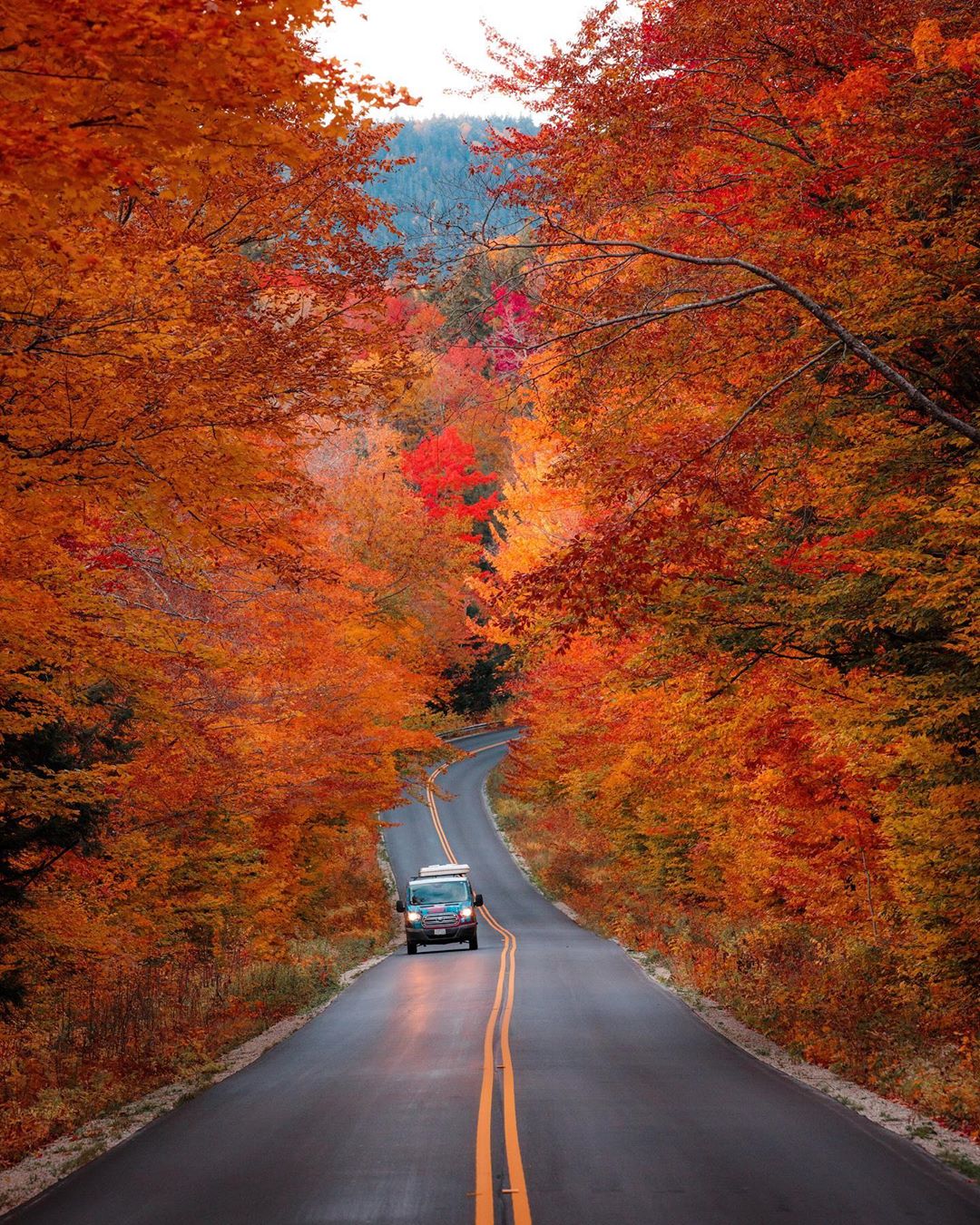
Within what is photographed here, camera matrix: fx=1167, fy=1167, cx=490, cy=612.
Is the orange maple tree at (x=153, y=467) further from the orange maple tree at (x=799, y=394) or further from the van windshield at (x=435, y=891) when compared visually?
the van windshield at (x=435, y=891)

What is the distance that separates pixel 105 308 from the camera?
7586 millimetres

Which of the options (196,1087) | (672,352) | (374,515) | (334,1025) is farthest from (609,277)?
(374,515)

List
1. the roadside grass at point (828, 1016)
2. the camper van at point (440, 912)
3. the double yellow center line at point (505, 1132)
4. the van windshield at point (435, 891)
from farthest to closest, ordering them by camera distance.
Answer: the van windshield at point (435, 891) → the camper van at point (440, 912) → the roadside grass at point (828, 1016) → the double yellow center line at point (505, 1132)

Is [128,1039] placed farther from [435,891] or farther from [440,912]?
[435,891]

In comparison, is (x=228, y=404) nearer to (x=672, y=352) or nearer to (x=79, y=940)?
(x=672, y=352)

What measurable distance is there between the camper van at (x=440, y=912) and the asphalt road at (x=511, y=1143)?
549 inches

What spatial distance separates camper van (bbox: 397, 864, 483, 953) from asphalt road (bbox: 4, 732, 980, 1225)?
13.9 meters

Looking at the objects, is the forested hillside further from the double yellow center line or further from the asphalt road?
the double yellow center line

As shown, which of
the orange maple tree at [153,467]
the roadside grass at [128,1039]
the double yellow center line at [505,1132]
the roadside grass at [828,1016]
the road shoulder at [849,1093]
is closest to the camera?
the orange maple tree at [153,467]

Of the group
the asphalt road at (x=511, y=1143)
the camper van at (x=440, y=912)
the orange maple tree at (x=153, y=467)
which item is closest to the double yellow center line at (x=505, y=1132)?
the asphalt road at (x=511, y=1143)

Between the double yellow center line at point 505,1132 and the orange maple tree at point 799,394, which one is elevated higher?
the orange maple tree at point 799,394

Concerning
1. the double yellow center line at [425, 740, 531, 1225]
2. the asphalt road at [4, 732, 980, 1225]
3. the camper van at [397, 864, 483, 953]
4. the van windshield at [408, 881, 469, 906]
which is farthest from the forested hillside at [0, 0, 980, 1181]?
the van windshield at [408, 881, 469, 906]

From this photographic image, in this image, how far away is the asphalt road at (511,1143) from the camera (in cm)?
744

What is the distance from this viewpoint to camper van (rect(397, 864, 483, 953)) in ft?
102
